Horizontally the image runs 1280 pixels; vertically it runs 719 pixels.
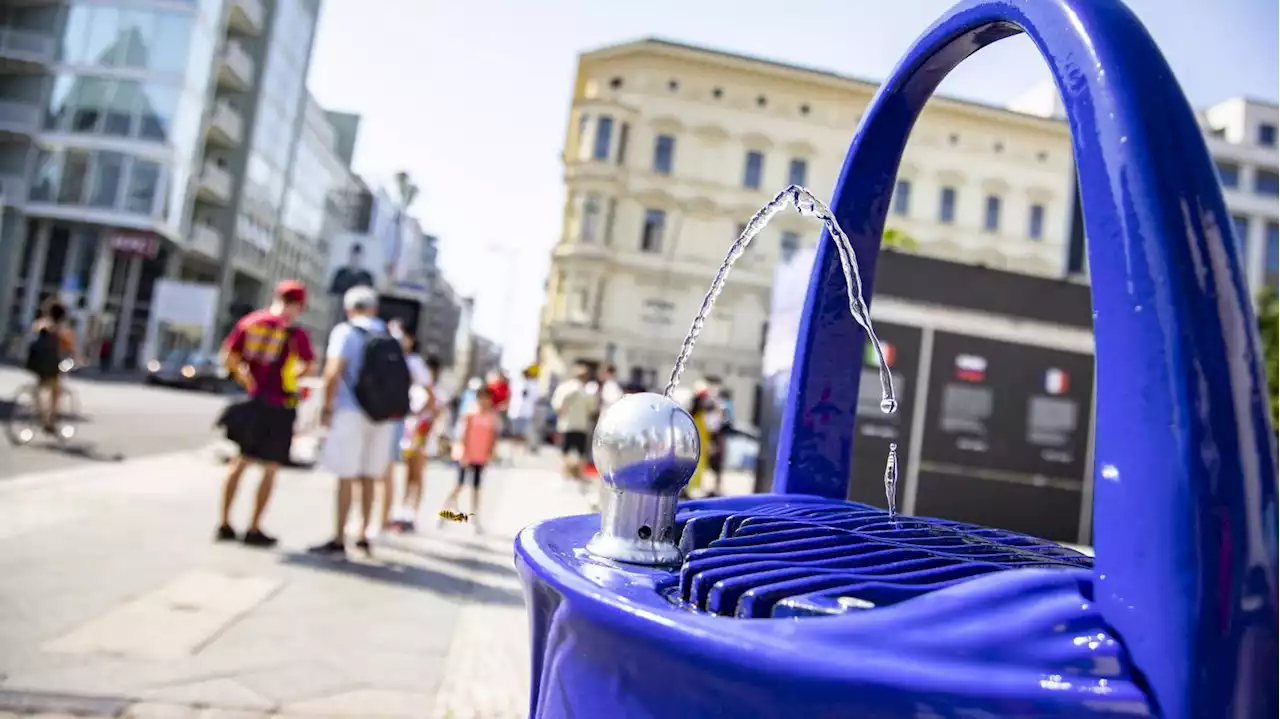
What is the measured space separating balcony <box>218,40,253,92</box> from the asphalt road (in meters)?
21.2

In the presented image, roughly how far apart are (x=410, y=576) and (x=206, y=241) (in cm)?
3808

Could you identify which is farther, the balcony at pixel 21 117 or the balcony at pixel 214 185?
the balcony at pixel 214 185

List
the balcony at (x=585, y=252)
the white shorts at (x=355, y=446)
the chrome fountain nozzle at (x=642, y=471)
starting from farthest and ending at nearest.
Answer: the balcony at (x=585, y=252), the white shorts at (x=355, y=446), the chrome fountain nozzle at (x=642, y=471)

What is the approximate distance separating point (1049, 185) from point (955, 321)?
34.6 meters

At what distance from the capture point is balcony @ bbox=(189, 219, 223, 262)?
38.4m

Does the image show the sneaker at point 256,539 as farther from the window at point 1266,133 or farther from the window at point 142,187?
the window at point 142,187

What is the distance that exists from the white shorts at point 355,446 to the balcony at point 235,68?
36.7 metres

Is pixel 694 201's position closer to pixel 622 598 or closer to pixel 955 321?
pixel 955 321

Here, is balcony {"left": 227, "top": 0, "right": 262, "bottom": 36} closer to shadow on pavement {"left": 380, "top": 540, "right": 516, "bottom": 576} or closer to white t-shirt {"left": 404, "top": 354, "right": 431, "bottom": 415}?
white t-shirt {"left": 404, "top": 354, "right": 431, "bottom": 415}

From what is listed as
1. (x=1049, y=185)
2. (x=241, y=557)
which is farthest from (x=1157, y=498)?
(x=1049, y=185)

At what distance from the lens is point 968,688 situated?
795 mm

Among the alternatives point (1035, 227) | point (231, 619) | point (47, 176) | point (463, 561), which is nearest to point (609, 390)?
point (463, 561)

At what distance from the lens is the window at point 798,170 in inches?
1571

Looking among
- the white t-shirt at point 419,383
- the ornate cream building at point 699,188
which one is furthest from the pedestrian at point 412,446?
the ornate cream building at point 699,188
